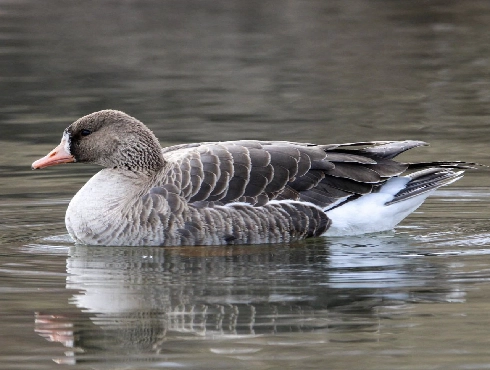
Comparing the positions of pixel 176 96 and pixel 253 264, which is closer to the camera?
pixel 253 264

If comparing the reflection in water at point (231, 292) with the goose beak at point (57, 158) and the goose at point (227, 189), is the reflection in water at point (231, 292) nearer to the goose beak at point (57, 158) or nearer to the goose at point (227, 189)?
the goose at point (227, 189)

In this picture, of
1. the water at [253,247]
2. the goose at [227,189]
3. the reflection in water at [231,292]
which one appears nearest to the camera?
the water at [253,247]

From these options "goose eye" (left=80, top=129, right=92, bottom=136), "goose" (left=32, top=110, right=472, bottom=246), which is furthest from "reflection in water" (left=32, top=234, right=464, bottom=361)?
"goose eye" (left=80, top=129, right=92, bottom=136)

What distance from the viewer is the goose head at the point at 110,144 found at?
11.7 m

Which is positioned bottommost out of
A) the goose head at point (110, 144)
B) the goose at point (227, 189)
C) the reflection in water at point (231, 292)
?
the reflection in water at point (231, 292)

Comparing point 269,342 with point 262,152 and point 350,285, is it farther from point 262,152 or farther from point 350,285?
point 262,152

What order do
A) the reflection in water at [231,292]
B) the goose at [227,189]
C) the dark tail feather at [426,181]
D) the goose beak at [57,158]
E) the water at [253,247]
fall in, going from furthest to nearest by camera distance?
the dark tail feather at [426,181] → the goose beak at [57,158] → the goose at [227,189] → the reflection in water at [231,292] → the water at [253,247]

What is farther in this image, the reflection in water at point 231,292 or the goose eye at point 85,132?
the goose eye at point 85,132

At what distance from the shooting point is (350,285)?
31.4 feet

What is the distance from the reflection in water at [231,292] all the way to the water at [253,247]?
0.03 m

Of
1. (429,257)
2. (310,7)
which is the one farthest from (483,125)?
(310,7)

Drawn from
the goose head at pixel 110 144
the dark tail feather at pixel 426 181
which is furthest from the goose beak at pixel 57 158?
the dark tail feather at pixel 426 181

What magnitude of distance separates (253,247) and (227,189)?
633mm

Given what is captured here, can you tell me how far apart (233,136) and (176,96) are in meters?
3.93
